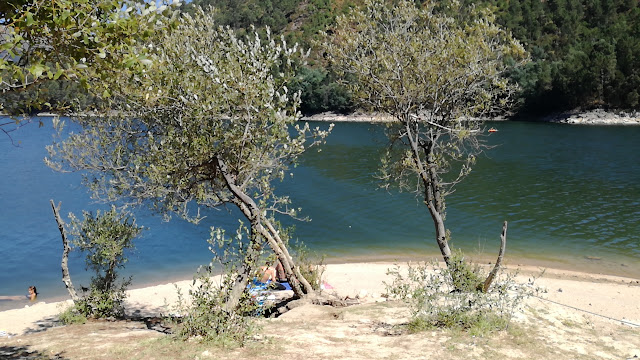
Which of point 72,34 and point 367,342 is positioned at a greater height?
point 72,34

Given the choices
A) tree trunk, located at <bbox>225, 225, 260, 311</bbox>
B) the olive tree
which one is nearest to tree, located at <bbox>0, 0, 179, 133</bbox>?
the olive tree

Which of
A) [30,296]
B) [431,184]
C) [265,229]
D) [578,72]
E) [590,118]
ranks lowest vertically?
[30,296]

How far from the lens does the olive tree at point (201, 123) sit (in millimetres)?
10898

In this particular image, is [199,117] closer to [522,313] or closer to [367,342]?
[367,342]

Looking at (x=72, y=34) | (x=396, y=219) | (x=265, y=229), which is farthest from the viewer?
(x=396, y=219)

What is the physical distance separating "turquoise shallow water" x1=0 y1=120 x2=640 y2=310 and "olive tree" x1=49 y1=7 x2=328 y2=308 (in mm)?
6032

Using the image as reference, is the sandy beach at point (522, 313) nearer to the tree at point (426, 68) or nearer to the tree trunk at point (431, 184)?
the tree trunk at point (431, 184)

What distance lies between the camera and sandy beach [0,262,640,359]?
36.5 feet

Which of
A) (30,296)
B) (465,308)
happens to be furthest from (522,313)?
(30,296)

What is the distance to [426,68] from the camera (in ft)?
47.3

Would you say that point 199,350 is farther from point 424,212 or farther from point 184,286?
point 424,212

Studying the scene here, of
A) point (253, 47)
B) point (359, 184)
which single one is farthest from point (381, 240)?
point (253, 47)

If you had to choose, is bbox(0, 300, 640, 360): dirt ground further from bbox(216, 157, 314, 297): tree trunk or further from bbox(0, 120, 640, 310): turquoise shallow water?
bbox(0, 120, 640, 310): turquoise shallow water

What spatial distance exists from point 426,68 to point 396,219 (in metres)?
23.2
